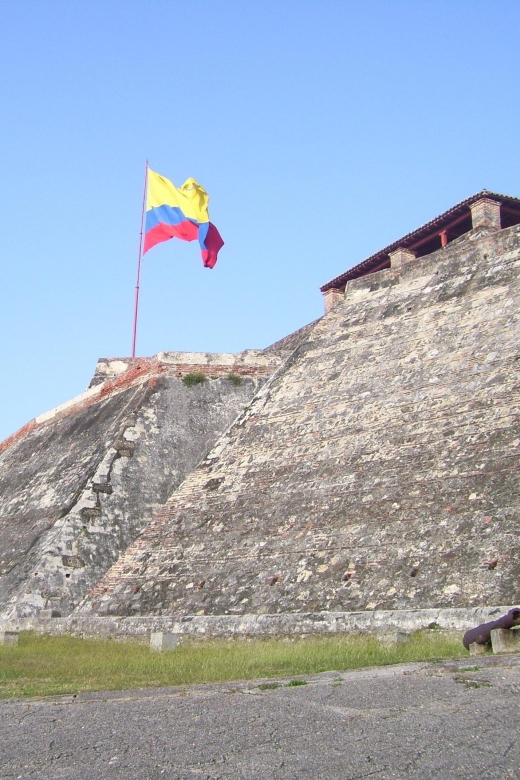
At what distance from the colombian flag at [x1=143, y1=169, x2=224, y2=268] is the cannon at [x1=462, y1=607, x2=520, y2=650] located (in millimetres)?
14800

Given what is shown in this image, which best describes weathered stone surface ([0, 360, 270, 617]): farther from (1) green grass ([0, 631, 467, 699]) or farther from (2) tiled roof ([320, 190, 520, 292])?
(1) green grass ([0, 631, 467, 699])

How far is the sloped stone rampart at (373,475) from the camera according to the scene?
950 centimetres

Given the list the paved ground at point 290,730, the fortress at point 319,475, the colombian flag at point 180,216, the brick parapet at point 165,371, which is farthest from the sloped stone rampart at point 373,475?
the colombian flag at point 180,216

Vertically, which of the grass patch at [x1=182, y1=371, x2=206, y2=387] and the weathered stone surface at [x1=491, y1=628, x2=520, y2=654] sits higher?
the grass patch at [x1=182, y1=371, x2=206, y2=387]

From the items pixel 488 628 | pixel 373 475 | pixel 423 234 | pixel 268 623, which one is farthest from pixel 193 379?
pixel 488 628

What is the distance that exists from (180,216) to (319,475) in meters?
11.1

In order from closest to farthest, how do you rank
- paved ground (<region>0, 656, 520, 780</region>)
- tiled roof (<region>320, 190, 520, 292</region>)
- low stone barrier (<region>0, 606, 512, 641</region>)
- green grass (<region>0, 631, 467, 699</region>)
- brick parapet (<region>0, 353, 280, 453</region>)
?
paved ground (<region>0, 656, 520, 780</region>)
green grass (<region>0, 631, 467, 699</region>)
low stone barrier (<region>0, 606, 512, 641</region>)
tiled roof (<region>320, 190, 520, 292</region>)
brick parapet (<region>0, 353, 280, 453</region>)

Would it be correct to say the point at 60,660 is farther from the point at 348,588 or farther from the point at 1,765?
the point at 1,765

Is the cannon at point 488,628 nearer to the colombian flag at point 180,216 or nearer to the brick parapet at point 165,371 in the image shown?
the brick parapet at point 165,371

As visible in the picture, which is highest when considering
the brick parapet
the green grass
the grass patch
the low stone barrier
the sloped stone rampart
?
the brick parapet

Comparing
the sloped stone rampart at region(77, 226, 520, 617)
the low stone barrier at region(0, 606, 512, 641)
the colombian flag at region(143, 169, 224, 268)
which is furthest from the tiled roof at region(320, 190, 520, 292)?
the low stone barrier at region(0, 606, 512, 641)

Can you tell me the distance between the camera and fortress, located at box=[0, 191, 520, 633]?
9.73 meters

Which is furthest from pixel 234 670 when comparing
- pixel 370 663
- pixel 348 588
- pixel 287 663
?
pixel 348 588

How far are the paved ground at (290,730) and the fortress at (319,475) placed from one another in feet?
9.75
